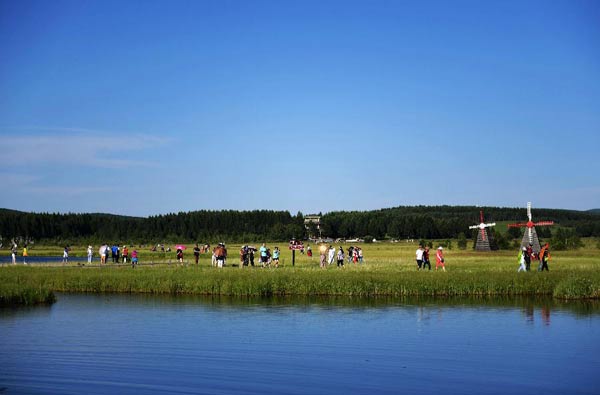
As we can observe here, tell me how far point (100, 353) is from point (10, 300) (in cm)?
1528

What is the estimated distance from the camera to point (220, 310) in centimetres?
3478

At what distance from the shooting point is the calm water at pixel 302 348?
1997cm

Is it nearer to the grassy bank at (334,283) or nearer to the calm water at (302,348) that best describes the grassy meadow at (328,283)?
the grassy bank at (334,283)

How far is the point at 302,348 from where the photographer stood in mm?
25000

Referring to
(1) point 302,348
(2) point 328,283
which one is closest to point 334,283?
(2) point 328,283

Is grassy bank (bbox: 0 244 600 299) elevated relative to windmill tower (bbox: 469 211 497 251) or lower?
lower

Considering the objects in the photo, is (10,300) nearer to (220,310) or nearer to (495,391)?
(220,310)

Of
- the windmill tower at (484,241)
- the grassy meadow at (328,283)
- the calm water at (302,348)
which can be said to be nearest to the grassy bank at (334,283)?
the grassy meadow at (328,283)

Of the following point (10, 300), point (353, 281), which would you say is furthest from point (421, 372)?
point (10, 300)

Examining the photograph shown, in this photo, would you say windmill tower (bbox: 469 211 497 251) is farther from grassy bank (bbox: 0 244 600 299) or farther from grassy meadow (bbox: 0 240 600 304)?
grassy meadow (bbox: 0 240 600 304)

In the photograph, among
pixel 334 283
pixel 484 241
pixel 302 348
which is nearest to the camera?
pixel 302 348

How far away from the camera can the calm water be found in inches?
786

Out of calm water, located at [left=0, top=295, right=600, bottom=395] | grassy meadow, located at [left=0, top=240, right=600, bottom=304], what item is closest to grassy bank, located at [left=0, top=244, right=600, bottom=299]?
grassy meadow, located at [left=0, top=240, right=600, bottom=304]

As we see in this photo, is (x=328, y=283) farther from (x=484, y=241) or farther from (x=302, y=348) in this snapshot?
(x=484, y=241)
